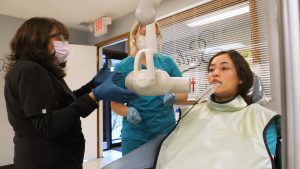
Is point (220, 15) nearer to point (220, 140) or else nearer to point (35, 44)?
point (220, 140)

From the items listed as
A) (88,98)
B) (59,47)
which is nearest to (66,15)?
(59,47)

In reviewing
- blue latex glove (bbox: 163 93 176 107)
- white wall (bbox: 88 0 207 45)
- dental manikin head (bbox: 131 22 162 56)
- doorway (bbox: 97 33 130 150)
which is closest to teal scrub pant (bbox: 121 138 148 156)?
blue latex glove (bbox: 163 93 176 107)

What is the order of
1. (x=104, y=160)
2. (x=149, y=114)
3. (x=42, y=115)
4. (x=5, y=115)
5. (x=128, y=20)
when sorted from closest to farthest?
1. (x=42, y=115)
2. (x=149, y=114)
3. (x=5, y=115)
4. (x=128, y=20)
5. (x=104, y=160)

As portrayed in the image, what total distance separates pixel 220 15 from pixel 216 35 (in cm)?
20

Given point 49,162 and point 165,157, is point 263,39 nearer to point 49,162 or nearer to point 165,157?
point 165,157

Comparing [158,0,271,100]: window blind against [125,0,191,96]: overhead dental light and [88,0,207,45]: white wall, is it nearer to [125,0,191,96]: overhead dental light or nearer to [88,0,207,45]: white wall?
[88,0,207,45]: white wall

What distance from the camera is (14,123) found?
990 millimetres

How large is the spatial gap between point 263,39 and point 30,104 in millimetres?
1880

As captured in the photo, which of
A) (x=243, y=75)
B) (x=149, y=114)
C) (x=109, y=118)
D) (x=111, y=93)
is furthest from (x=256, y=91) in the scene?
(x=109, y=118)

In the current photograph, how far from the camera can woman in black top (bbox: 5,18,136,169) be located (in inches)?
35.6

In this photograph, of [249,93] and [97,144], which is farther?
[97,144]

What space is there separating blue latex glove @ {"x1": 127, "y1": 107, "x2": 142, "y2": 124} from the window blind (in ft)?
3.10

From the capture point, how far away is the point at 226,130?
3.41 ft

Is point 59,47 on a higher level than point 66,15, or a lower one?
lower
